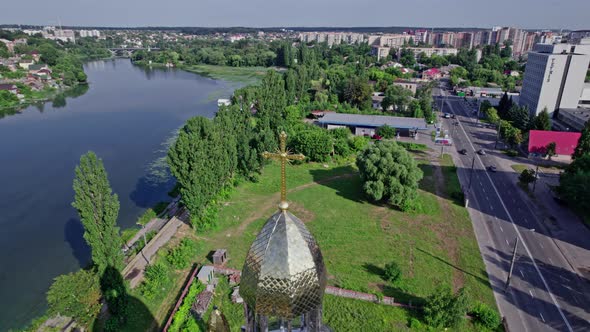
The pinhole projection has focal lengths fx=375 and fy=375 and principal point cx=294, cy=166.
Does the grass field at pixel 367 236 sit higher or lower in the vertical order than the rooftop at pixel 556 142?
lower

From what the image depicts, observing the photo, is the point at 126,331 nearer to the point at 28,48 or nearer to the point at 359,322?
the point at 359,322

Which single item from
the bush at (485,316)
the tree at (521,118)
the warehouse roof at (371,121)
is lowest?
the bush at (485,316)

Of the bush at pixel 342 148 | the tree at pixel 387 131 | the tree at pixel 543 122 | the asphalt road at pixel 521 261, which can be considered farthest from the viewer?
the tree at pixel 387 131

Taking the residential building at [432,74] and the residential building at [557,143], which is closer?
the residential building at [557,143]

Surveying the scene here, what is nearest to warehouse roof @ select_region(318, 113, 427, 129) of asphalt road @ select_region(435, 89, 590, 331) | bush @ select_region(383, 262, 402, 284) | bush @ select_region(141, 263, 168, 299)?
asphalt road @ select_region(435, 89, 590, 331)

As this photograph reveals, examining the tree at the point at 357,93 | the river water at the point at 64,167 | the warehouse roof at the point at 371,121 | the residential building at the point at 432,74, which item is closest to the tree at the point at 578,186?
the warehouse roof at the point at 371,121

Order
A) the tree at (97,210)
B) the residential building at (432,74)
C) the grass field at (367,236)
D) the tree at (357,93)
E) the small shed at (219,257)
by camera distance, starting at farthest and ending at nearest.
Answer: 1. the residential building at (432,74)
2. the tree at (357,93)
3. the small shed at (219,257)
4. the grass field at (367,236)
5. the tree at (97,210)

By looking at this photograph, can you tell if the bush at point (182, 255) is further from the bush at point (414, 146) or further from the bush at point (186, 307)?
the bush at point (414, 146)
